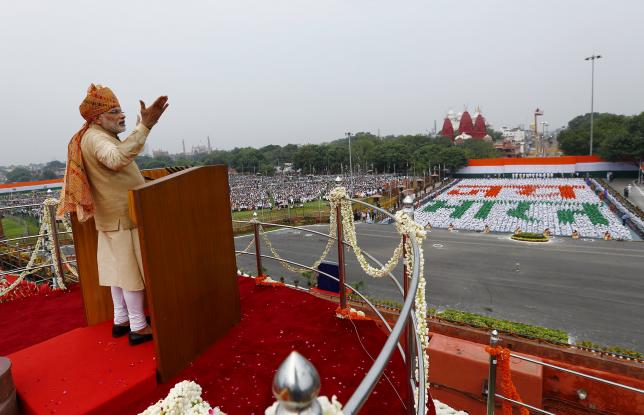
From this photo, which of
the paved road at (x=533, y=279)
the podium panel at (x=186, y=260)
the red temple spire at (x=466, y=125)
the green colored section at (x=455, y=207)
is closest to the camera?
the podium panel at (x=186, y=260)

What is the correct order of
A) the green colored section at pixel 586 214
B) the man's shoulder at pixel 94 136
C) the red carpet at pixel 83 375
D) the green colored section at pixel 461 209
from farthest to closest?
the green colored section at pixel 461 209 < the green colored section at pixel 586 214 < the man's shoulder at pixel 94 136 < the red carpet at pixel 83 375

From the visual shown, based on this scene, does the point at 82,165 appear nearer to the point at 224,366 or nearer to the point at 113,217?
the point at 113,217

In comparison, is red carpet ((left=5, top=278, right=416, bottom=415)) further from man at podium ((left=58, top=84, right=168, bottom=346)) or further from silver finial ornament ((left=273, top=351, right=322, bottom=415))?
silver finial ornament ((left=273, top=351, right=322, bottom=415))

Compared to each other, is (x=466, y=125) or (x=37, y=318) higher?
(x=466, y=125)

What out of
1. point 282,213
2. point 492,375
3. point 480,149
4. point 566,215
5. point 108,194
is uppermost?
point 480,149

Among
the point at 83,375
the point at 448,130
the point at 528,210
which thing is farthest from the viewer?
the point at 448,130

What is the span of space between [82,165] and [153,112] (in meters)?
0.66

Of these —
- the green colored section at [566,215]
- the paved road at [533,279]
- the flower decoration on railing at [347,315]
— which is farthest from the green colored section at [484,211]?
the flower decoration on railing at [347,315]

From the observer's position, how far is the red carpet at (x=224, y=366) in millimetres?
2221

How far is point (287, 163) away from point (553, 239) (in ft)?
245

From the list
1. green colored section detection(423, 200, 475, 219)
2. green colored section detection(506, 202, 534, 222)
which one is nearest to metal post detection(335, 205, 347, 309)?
green colored section detection(506, 202, 534, 222)

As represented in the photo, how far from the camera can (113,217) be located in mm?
2646

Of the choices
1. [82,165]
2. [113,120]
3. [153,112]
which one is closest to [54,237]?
[82,165]

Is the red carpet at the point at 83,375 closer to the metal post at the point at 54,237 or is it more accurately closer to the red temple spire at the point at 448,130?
the metal post at the point at 54,237
